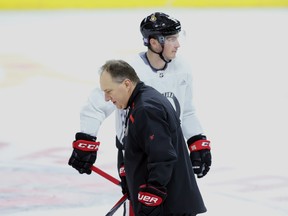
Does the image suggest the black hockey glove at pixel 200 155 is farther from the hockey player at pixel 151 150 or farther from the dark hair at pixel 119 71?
the dark hair at pixel 119 71

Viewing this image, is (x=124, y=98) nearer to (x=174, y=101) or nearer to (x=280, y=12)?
(x=174, y=101)

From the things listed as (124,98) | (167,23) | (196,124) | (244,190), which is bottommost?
(244,190)

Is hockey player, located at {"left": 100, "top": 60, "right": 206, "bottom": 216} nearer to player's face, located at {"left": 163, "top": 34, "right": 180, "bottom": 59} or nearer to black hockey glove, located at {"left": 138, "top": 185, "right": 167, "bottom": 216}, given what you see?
black hockey glove, located at {"left": 138, "top": 185, "right": 167, "bottom": 216}

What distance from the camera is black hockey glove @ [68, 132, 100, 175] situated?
11.8 ft

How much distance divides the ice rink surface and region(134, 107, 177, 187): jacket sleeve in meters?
1.03

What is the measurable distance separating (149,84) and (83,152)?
421 mm

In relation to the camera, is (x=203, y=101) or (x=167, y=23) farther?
(x=203, y=101)

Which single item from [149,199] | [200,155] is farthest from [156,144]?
[200,155]

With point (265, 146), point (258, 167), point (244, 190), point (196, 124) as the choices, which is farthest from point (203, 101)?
point (196, 124)

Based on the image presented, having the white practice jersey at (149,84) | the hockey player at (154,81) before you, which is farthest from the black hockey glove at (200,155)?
the white practice jersey at (149,84)

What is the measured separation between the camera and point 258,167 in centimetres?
526

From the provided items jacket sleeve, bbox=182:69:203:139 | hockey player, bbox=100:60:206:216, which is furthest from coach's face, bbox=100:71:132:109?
jacket sleeve, bbox=182:69:203:139

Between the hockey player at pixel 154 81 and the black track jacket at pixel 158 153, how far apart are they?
627 mm

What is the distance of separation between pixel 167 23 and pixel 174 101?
1.15ft
